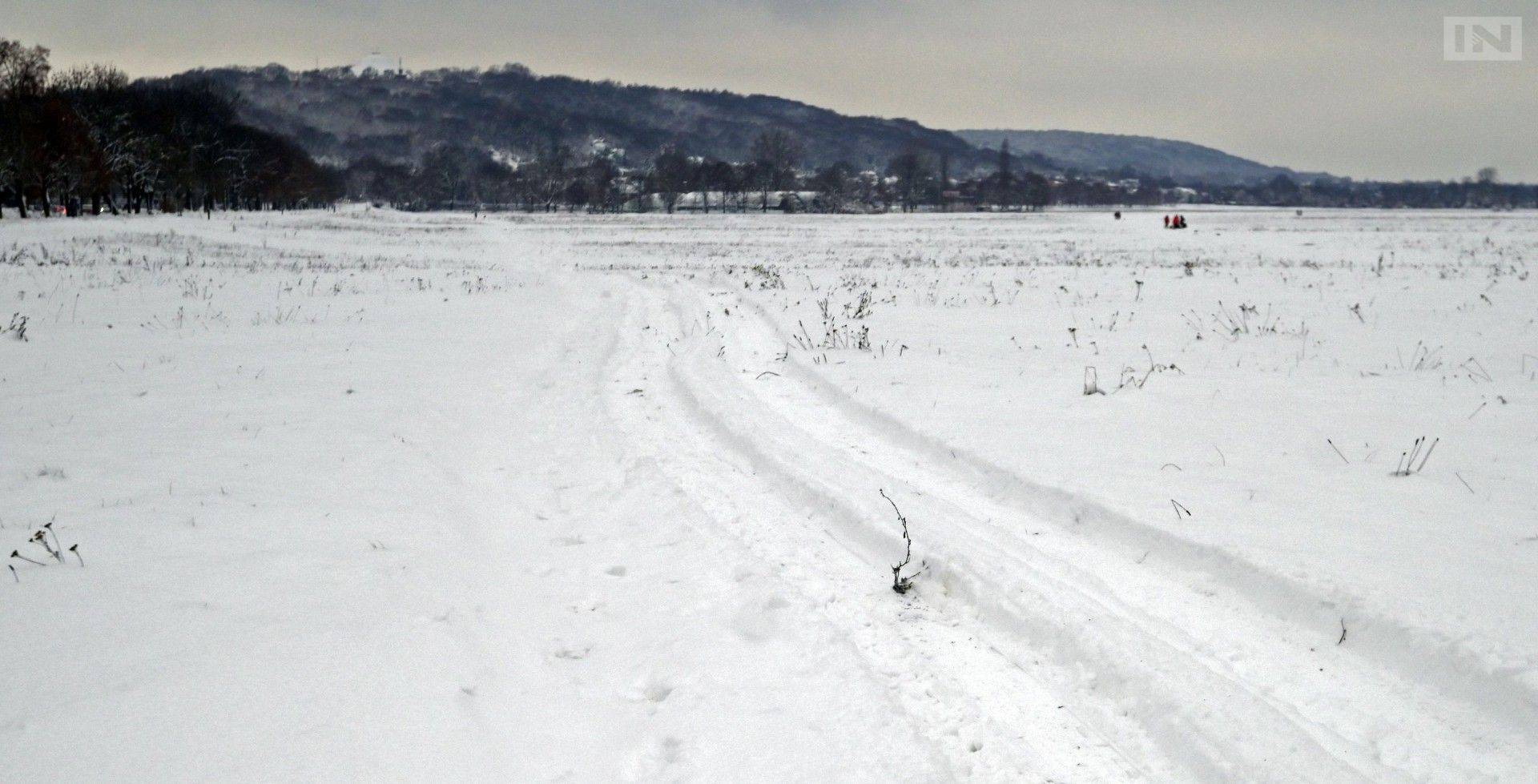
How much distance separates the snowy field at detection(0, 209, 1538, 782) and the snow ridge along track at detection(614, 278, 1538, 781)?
0.02 meters

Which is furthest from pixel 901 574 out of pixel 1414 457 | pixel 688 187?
pixel 688 187

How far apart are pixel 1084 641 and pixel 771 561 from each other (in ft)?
6.31

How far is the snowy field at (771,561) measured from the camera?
3.40 metres

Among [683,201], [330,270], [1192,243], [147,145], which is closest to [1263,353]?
[330,270]

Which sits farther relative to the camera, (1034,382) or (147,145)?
(147,145)

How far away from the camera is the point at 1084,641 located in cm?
404

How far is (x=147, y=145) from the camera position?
237 feet

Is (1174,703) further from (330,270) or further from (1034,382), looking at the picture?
(330,270)

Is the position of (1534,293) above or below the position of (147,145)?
below

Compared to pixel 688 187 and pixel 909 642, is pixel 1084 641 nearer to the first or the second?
pixel 909 642

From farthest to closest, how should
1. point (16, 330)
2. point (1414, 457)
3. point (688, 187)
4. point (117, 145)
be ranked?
point (688, 187) → point (117, 145) → point (16, 330) → point (1414, 457)

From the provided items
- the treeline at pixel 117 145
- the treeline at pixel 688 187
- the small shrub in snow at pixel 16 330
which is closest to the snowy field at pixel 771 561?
the small shrub in snow at pixel 16 330

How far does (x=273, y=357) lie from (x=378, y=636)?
9204 millimetres

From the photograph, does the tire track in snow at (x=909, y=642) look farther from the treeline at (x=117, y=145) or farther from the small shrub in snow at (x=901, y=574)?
the treeline at (x=117, y=145)
